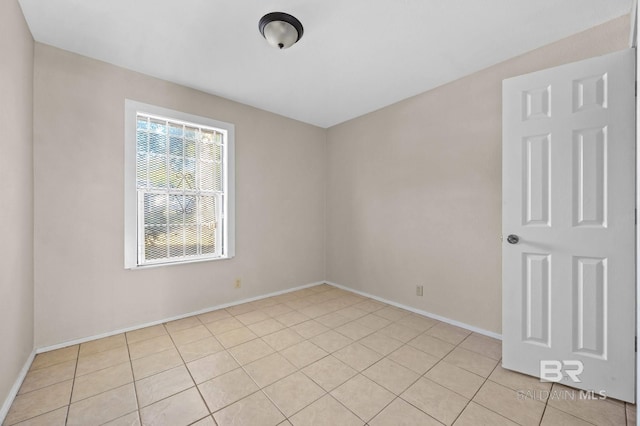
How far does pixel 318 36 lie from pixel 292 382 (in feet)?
8.43

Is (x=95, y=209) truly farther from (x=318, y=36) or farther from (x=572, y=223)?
(x=572, y=223)

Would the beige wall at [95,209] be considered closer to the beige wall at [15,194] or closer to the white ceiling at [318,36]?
the beige wall at [15,194]

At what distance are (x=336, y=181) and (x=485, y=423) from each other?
3158 mm

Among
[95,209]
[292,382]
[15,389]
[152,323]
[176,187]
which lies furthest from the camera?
[176,187]

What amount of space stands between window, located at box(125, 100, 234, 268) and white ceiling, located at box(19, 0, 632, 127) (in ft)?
1.61

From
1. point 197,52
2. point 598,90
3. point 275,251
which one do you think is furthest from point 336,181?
point 598,90

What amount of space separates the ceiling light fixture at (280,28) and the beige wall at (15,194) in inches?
58.2

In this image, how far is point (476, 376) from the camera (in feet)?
6.09

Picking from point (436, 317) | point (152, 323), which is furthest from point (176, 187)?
point (436, 317)

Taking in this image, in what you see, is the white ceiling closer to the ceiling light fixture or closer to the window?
the ceiling light fixture

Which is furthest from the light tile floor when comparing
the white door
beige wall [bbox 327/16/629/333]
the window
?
the window

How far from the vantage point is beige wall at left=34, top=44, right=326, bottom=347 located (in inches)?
84.7

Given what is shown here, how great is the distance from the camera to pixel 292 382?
5.87 ft

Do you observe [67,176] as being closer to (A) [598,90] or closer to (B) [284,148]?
(B) [284,148]
